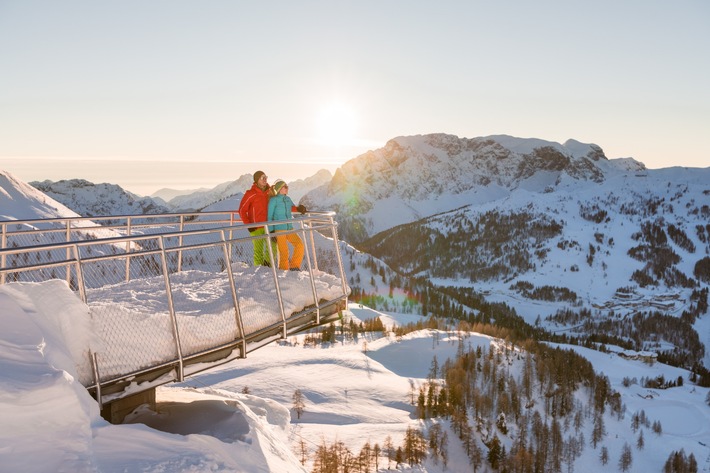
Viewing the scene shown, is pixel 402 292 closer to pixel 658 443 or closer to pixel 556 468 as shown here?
pixel 658 443

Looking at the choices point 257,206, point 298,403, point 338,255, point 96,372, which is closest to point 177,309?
point 96,372

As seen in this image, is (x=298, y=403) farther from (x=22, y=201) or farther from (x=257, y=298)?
(x=22, y=201)

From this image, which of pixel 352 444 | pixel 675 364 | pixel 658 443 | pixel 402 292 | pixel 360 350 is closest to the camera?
pixel 352 444

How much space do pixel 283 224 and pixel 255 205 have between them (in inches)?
35.7

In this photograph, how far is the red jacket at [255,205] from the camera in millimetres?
13188

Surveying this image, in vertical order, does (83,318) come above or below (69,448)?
above

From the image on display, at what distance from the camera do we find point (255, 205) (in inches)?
520

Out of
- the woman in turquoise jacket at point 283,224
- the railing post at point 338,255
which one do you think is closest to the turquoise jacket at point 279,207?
the woman in turquoise jacket at point 283,224

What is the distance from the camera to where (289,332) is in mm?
11172

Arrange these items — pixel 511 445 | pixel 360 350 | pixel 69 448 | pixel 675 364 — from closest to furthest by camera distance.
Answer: pixel 69 448, pixel 511 445, pixel 360 350, pixel 675 364

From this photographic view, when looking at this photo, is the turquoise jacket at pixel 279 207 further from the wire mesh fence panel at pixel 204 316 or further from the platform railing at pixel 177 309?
the wire mesh fence panel at pixel 204 316

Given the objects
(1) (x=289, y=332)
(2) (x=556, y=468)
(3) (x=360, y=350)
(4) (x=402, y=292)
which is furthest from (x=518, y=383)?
(1) (x=289, y=332)

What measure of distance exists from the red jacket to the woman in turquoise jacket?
0.32 metres

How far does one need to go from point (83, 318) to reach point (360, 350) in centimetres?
9561
